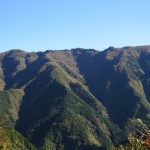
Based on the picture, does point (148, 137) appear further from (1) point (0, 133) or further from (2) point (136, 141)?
(1) point (0, 133)

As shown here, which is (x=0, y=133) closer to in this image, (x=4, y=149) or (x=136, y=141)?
(x=4, y=149)

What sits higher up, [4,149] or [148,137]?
[148,137]

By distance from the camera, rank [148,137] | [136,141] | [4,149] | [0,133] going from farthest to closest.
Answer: [4,149] → [0,133] → [136,141] → [148,137]

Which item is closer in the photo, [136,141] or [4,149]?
[136,141]

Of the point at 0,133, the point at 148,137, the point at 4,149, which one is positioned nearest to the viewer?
the point at 148,137

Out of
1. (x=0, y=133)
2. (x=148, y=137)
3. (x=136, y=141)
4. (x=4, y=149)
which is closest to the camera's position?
(x=148, y=137)

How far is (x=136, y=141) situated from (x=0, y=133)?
23.4 metres

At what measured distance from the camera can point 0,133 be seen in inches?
1769

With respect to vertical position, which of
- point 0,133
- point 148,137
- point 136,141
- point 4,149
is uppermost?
point 148,137

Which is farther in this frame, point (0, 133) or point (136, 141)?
point (0, 133)

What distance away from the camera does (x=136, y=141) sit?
84.6ft

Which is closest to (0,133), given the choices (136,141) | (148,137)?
(136,141)

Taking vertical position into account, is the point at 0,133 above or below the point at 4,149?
above

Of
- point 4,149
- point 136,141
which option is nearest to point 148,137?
point 136,141
